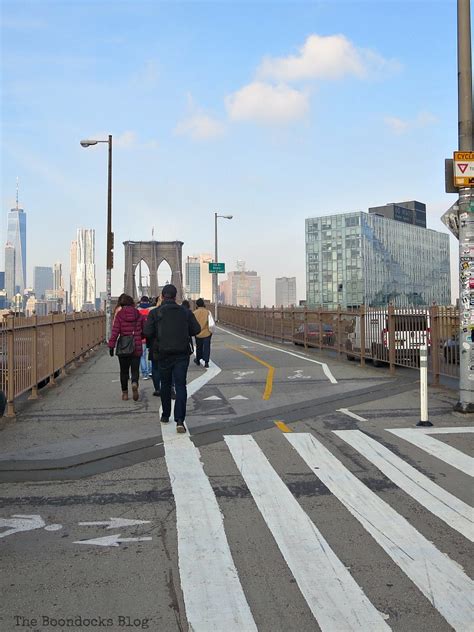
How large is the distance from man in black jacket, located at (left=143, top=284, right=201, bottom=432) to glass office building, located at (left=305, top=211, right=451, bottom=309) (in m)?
110

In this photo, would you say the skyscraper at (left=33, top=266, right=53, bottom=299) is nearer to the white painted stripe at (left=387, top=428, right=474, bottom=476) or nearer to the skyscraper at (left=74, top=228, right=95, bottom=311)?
the skyscraper at (left=74, top=228, right=95, bottom=311)

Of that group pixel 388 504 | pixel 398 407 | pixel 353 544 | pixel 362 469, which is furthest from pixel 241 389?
pixel 353 544

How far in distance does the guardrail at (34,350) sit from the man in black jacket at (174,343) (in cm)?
239

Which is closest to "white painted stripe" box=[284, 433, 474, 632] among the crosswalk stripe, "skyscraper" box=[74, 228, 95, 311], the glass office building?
the crosswalk stripe

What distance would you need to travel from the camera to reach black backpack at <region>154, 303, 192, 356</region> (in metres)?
7.79

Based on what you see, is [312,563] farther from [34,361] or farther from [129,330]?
[34,361]

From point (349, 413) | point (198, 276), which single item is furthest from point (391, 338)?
point (198, 276)

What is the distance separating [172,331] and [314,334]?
1515 centimetres

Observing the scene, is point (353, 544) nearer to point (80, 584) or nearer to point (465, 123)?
point (80, 584)

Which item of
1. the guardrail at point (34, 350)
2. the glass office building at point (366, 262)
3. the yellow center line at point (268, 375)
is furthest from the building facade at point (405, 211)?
the guardrail at point (34, 350)

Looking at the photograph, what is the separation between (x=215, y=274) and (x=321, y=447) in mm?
49953

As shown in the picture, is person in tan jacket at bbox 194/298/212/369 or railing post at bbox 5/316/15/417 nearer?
railing post at bbox 5/316/15/417

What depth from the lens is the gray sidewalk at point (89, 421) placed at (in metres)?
6.82

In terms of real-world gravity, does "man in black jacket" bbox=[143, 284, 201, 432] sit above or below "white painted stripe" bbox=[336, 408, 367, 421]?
above
